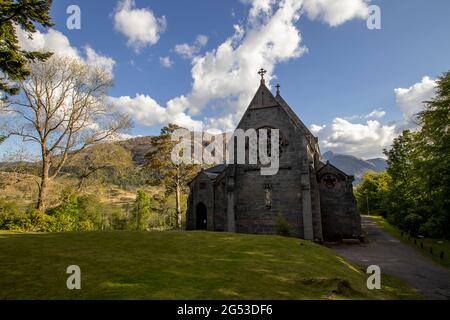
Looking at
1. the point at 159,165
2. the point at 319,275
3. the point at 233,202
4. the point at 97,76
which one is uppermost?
the point at 97,76

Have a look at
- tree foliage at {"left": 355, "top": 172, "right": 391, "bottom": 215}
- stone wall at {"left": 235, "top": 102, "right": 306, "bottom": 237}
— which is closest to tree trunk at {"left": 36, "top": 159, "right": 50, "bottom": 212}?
stone wall at {"left": 235, "top": 102, "right": 306, "bottom": 237}

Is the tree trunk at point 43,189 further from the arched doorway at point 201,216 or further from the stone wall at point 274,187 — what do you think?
the stone wall at point 274,187

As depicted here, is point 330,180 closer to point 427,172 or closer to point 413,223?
point 427,172

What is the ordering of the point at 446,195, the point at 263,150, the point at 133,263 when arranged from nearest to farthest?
the point at 133,263 → the point at 446,195 → the point at 263,150

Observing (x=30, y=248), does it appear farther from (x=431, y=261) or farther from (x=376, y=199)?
(x=376, y=199)

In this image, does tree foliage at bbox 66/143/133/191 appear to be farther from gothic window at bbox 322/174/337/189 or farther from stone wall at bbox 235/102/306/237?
gothic window at bbox 322/174/337/189

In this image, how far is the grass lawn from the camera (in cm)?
764

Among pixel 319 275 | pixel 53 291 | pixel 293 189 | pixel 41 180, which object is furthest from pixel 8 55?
pixel 293 189

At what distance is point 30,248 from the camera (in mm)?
13227

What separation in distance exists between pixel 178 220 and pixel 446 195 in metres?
31.4

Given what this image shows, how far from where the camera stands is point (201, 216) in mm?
33688

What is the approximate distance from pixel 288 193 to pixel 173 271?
19042 mm

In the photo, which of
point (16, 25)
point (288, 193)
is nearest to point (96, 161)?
point (16, 25)

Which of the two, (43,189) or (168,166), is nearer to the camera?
(43,189)
